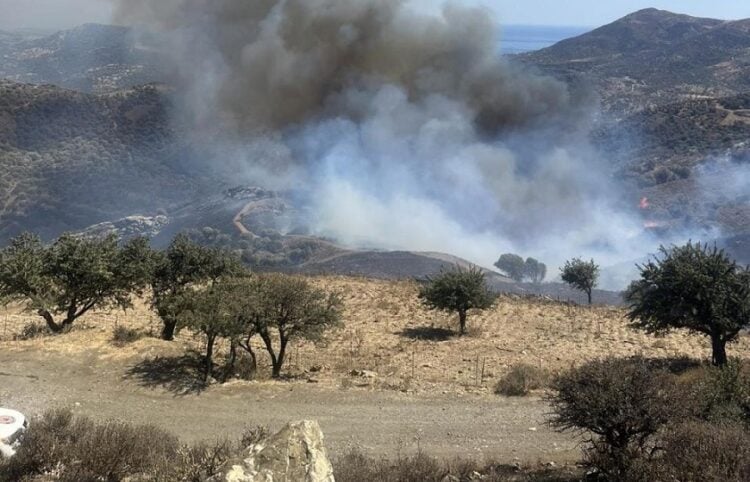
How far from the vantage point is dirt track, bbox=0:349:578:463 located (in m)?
9.34

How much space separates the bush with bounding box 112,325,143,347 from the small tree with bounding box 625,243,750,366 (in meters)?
11.9

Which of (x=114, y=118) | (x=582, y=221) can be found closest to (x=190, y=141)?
(x=114, y=118)

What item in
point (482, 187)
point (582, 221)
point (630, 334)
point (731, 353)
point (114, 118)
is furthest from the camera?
point (114, 118)

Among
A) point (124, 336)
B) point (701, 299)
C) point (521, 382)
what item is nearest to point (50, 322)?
point (124, 336)

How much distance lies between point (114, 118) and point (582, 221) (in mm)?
53886

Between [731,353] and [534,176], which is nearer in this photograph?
[731,353]

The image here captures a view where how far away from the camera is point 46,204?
56125 millimetres

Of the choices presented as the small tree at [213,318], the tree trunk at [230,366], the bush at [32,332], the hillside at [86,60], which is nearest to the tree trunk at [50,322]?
the bush at [32,332]

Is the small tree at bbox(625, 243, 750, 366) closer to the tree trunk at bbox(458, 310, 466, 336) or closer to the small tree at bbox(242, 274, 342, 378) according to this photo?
the tree trunk at bbox(458, 310, 466, 336)

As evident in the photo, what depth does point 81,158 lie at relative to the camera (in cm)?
6331

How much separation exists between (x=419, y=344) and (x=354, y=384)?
457 centimetres

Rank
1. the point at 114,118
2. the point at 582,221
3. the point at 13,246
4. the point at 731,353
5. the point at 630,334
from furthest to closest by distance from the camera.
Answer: the point at 114,118
the point at 582,221
the point at 630,334
the point at 13,246
the point at 731,353

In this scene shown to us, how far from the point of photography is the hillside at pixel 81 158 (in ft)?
185

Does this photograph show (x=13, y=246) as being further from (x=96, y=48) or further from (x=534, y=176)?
(x=96, y=48)
